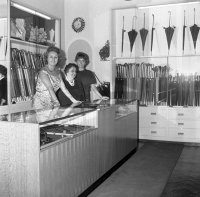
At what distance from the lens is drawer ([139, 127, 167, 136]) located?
607cm

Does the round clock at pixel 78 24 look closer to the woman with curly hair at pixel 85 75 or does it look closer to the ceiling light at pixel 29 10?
the ceiling light at pixel 29 10

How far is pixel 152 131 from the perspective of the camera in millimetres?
6129

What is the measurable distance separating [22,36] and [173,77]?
3.02 meters

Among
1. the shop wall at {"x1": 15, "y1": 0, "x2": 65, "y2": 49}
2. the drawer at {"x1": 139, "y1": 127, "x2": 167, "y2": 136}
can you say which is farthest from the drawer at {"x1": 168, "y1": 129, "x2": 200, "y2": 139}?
the shop wall at {"x1": 15, "y1": 0, "x2": 65, "y2": 49}

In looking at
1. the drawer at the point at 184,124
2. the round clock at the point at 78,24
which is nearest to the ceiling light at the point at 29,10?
the round clock at the point at 78,24

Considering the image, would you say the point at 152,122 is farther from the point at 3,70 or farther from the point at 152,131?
the point at 3,70

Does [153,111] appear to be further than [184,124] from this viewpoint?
Yes

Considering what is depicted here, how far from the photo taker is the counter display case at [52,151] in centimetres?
242

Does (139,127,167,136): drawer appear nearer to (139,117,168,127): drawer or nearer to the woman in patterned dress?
(139,117,168,127): drawer

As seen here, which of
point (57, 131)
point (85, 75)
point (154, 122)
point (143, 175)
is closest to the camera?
point (57, 131)

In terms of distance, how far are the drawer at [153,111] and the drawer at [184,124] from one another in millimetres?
215

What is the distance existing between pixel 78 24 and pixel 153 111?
254cm

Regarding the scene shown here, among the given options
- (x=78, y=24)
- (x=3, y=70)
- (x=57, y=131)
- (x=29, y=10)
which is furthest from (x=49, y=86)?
(x=78, y=24)

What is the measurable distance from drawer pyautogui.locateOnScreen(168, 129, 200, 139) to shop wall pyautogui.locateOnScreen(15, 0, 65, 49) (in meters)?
3.03
